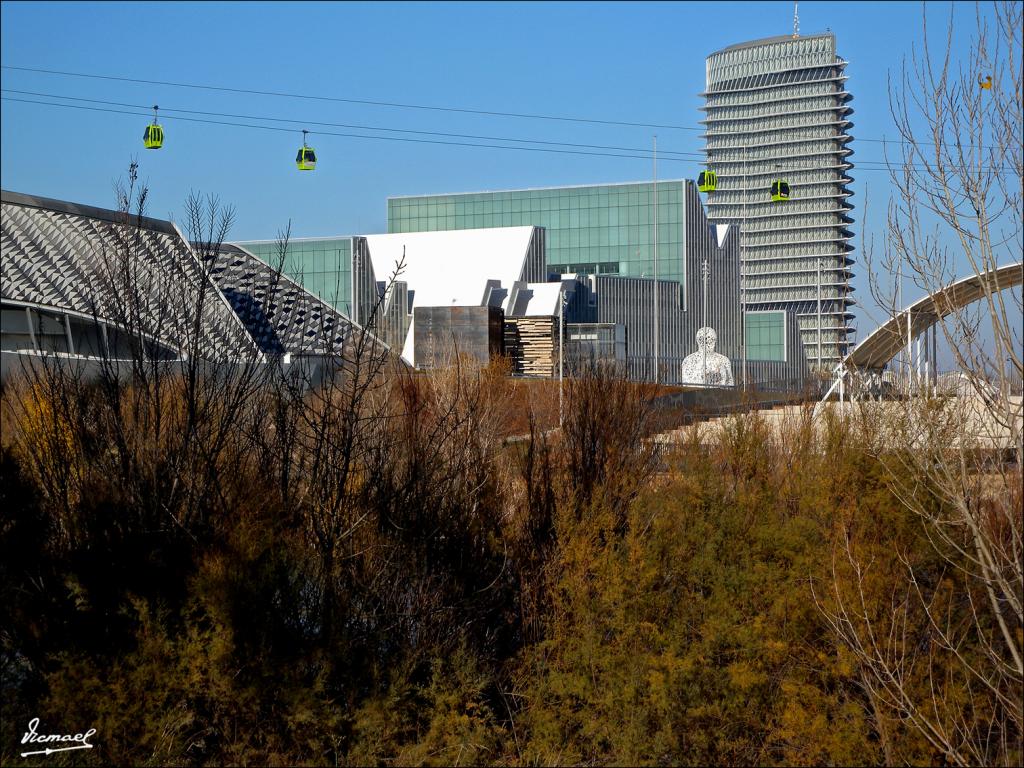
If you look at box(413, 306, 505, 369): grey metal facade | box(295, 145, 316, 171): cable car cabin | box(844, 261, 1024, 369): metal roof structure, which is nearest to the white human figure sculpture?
box(413, 306, 505, 369): grey metal facade

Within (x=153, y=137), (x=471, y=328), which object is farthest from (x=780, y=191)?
(x=471, y=328)

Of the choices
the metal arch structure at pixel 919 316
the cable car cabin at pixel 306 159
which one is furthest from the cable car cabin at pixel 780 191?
the cable car cabin at pixel 306 159

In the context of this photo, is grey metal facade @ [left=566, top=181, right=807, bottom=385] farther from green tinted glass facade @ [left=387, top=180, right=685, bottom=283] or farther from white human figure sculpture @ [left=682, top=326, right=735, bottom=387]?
white human figure sculpture @ [left=682, top=326, right=735, bottom=387]

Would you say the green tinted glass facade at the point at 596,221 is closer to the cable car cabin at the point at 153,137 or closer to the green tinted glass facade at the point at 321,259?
the green tinted glass facade at the point at 321,259

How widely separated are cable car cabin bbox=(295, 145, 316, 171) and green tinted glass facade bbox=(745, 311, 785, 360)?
118662 millimetres

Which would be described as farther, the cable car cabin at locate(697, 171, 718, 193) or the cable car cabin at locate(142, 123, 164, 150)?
the cable car cabin at locate(697, 171, 718, 193)

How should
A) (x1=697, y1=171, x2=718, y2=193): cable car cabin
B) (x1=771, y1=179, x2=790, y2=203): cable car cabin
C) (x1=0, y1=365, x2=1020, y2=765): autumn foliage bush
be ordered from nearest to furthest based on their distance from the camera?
(x1=0, y1=365, x2=1020, y2=765): autumn foliage bush, (x1=771, y1=179, x2=790, y2=203): cable car cabin, (x1=697, y1=171, x2=718, y2=193): cable car cabin

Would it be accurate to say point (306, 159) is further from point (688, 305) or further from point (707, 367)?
point (688, 305)

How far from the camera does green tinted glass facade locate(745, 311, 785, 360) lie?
472 feet

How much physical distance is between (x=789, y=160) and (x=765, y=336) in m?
41.5

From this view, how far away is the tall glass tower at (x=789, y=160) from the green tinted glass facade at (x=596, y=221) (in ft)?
130

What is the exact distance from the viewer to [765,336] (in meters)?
145

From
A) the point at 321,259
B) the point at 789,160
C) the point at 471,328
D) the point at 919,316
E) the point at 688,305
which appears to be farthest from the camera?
the point at 789,160

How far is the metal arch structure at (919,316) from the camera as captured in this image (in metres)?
Result: 9.82
